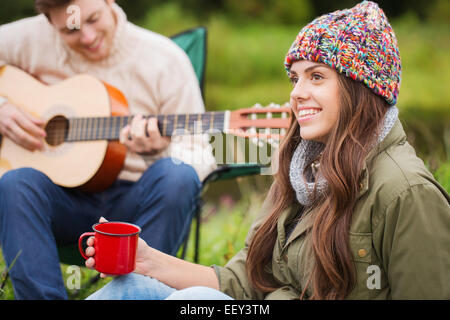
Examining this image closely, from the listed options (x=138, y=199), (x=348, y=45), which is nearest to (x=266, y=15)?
(x=138, y=199)

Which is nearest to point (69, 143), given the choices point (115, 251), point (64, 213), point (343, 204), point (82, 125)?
point (82, 125)

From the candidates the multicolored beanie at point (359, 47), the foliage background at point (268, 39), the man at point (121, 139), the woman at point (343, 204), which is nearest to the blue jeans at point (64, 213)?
the man at point (121, 139)

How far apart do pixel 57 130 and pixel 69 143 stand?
0.10 meters

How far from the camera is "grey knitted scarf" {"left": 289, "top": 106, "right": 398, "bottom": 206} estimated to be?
136cm

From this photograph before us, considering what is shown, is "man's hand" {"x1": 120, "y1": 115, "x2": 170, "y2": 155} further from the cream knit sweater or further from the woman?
the woman

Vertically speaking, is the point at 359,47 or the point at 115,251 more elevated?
the point at 359,47

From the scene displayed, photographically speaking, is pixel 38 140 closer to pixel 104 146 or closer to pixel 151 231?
pixel 104 146

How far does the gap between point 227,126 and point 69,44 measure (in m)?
0.82

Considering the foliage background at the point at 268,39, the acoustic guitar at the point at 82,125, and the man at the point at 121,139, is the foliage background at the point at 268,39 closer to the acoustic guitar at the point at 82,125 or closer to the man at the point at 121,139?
the man at the point at 121,139

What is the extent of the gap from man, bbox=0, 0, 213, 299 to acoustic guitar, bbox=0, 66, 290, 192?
49 millimetres

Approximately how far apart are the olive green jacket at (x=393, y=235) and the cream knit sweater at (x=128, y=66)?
1.01 m

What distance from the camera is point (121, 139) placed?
2162 mm

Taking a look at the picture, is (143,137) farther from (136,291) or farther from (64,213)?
(136,291)

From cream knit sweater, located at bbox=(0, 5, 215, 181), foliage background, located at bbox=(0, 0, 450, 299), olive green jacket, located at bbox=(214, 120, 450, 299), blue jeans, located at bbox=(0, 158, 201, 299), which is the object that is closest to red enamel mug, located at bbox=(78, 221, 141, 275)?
olive green jacket, located at bbox=(214, 120, 450, 299)
